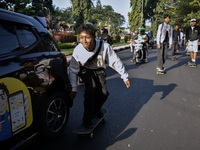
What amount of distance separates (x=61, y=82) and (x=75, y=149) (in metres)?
0.94

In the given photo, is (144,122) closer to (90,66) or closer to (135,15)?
(90,66)

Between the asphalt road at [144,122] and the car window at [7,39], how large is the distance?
134cm

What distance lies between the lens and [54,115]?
2.76 meters

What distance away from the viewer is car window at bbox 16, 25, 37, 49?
92.4 inches

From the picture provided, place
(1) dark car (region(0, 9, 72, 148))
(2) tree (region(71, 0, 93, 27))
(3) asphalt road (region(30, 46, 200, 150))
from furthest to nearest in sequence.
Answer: (2) tree (region(71, 0, 93, 27)) < (3) asphalt road (region(30, 46, 200, 150)) < (1) dark car (region(0, 9, 72, 148))

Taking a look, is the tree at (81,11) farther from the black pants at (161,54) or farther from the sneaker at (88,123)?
the sneaker at (88,123)

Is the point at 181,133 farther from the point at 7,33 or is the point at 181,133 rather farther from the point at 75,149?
the point at 7,33

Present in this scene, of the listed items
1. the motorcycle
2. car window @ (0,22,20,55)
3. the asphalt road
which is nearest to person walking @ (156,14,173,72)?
the asphalt road

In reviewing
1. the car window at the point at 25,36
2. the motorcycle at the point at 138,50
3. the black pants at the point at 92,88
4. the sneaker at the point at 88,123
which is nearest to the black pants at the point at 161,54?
the motorcycle at the point at 138,50

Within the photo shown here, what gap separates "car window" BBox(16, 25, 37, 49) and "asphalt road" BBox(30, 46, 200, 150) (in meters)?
1.36

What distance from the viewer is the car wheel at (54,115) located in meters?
2.51

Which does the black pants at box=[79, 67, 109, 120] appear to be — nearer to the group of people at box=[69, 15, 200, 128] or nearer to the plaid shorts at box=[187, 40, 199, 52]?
the group of people at box=[69, 15, 200, 128]

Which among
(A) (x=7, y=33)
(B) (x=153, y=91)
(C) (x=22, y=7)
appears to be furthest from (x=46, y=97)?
(C) (x=22, y=7)

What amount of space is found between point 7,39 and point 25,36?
0.96 feet
